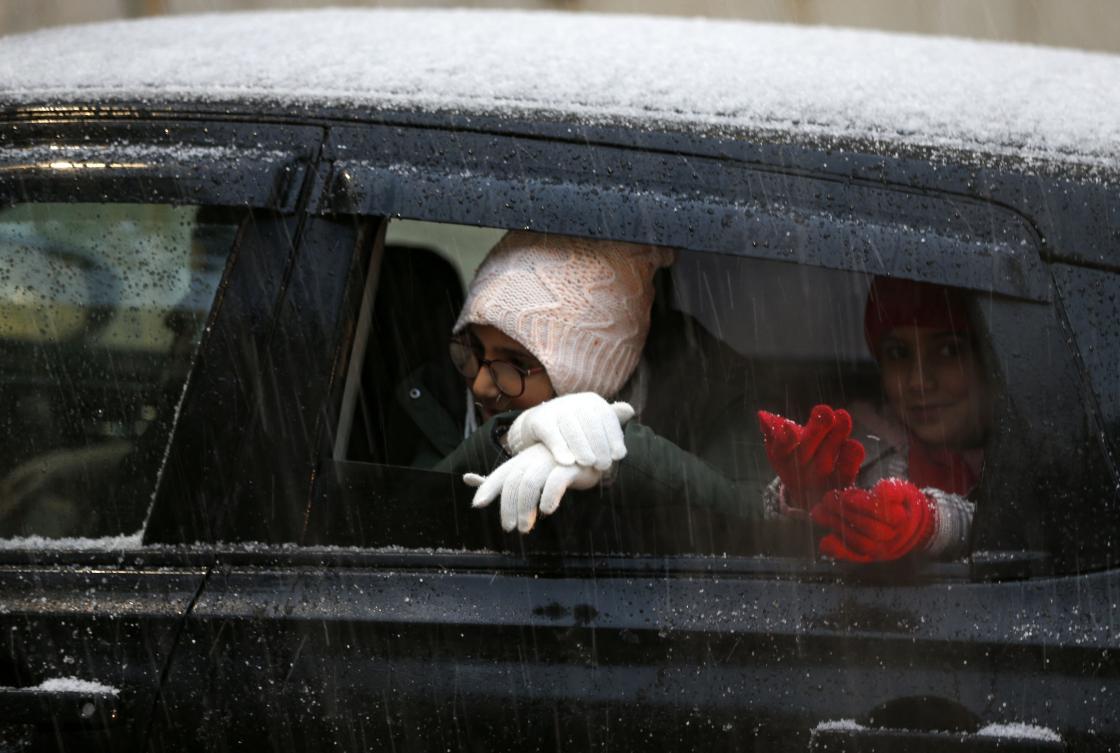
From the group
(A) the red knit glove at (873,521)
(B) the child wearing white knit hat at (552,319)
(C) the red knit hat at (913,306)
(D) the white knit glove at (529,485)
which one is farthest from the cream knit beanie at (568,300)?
(A) the red knit glove at (873,521)

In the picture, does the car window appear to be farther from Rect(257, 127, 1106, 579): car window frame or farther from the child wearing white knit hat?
the child wearing white knit hat

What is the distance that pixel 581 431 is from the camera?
5.73 ft

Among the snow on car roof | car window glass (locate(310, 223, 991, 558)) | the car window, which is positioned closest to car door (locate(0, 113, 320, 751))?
the car window

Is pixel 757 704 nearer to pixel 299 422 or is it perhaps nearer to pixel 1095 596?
pixel 1095 596

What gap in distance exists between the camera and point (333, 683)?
177 cm

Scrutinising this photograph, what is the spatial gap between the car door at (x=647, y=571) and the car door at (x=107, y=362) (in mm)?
73

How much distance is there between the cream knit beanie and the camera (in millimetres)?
2146

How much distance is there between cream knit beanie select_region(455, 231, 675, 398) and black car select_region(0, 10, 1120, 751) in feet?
0.85

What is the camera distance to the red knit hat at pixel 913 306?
1864mm

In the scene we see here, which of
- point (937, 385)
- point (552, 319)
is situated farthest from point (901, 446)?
point (552, 319)

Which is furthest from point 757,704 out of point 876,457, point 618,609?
point 876,457

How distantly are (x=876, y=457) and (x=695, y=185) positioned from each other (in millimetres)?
650

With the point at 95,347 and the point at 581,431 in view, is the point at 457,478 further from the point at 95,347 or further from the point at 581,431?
the point at 95,347

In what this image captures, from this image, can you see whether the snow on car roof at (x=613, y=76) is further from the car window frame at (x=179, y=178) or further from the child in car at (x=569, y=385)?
the child in car at (x=569, y=385)
